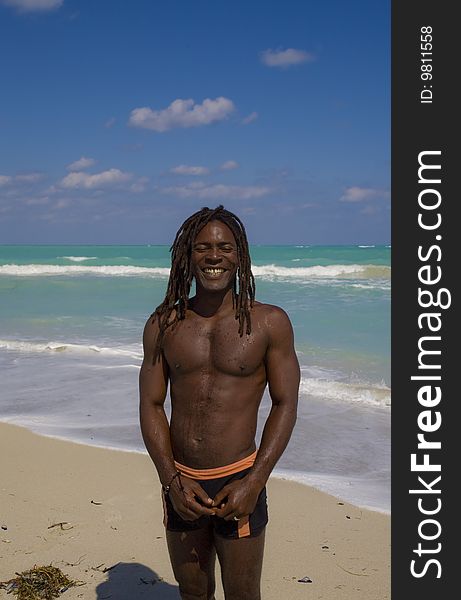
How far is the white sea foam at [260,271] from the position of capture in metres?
34.7

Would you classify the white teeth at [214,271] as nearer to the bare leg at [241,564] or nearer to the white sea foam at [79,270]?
the bare leg at [241,564]

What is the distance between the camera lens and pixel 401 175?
413 centimetres

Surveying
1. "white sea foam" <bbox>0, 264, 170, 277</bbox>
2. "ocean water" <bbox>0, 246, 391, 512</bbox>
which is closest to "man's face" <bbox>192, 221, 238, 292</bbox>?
"ocean water" <bbox>0, 246, 391, 512</bbox>

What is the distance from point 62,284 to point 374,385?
22058 mm

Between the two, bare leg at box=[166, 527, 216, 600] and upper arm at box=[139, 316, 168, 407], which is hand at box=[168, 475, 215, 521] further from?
upper arm at box=[139, 316, 168, 407]

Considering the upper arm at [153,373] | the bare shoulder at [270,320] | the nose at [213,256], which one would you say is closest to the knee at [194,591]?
the upper arm at [153,373]

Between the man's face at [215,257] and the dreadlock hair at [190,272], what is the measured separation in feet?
0.11

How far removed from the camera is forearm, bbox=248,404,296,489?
264 cm

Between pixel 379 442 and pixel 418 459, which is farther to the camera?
pixel 379 442

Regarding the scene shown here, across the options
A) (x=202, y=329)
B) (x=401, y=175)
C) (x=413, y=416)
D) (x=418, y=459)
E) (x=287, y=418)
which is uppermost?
(x=401, y=175)

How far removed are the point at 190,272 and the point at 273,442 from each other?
828 mm

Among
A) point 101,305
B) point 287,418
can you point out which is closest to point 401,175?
point 287,418

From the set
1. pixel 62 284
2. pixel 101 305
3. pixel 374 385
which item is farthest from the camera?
pixel 62 284

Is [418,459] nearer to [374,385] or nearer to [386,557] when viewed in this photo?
[386,557]
